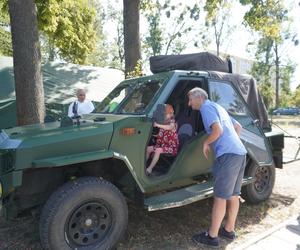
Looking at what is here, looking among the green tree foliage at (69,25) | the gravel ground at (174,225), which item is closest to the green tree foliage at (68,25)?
the green tree foliage at (69,25)

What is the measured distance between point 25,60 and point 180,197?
175 inches

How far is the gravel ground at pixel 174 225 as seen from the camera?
455 centimetres

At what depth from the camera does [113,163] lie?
4500mm

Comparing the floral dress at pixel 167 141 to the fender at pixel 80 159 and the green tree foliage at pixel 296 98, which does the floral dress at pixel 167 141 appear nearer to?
the fender at pixel 80 159

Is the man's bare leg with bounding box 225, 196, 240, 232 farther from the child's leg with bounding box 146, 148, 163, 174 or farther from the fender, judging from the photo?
the fender

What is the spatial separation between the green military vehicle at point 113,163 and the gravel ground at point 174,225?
0.48 m

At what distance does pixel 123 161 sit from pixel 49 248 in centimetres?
122

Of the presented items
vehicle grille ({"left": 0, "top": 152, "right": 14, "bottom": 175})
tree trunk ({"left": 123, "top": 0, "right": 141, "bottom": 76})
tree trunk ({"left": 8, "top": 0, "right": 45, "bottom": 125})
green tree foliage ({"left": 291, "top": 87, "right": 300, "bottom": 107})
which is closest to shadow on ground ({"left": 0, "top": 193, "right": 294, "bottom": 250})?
vehicle grille ({"left": 0, "top": 152, "right": 14, "bottom": 175})

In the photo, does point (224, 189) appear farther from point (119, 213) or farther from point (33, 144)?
point (33, 144)

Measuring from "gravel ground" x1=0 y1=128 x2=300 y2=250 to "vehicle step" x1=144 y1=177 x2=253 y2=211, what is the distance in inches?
21.6

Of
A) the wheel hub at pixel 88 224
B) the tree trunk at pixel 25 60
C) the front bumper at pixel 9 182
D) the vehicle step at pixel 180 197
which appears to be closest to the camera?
the front bumper at pixel 9 182

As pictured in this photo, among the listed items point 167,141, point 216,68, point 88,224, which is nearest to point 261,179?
point 216,68

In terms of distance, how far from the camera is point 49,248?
373cm

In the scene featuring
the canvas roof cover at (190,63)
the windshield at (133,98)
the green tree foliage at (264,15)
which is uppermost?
the green tree foliage at (264,15)
